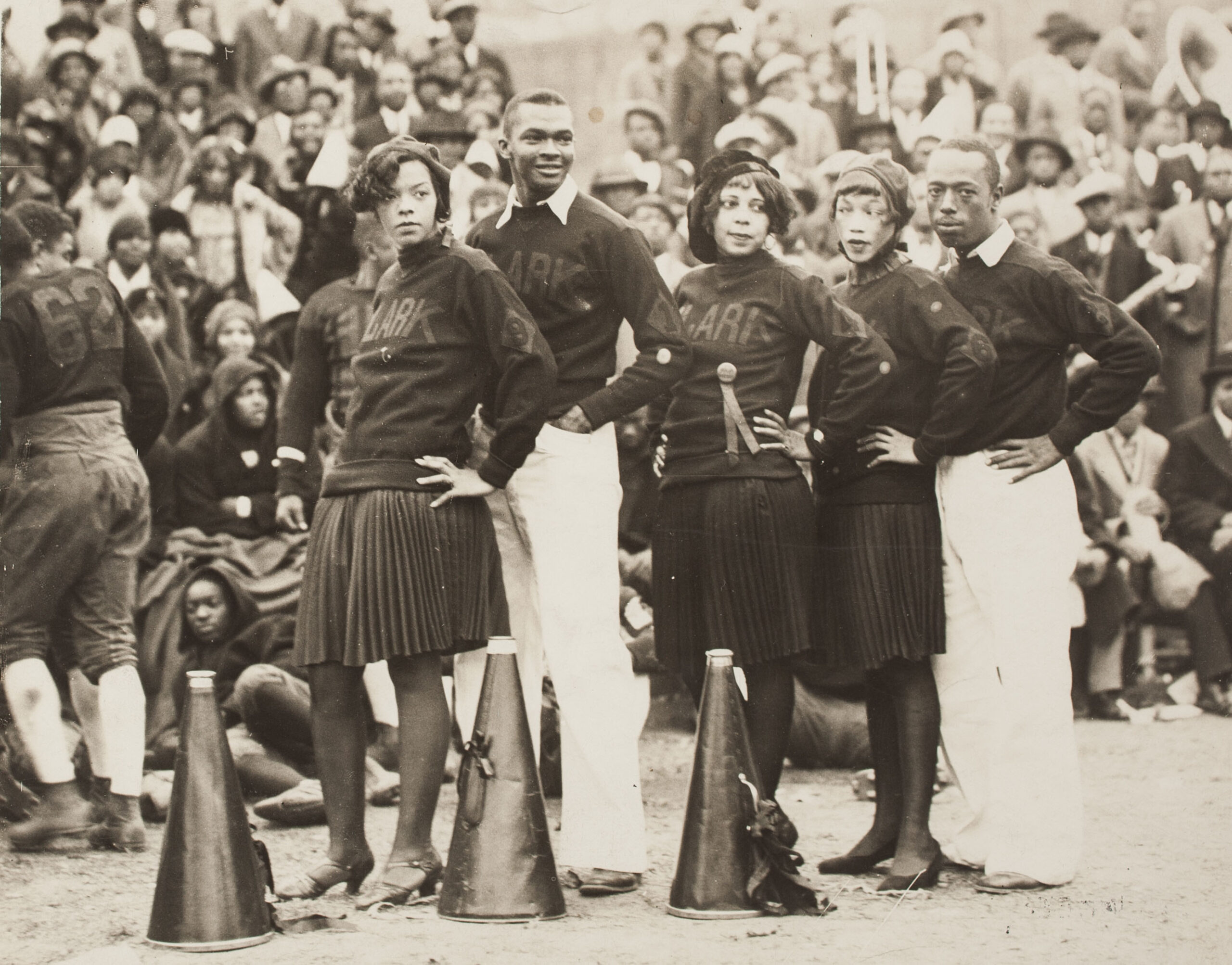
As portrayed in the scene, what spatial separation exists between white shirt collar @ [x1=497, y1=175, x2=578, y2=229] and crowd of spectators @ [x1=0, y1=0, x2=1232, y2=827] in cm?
221

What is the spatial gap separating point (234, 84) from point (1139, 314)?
5.25 m

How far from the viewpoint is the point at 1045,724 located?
181 inches

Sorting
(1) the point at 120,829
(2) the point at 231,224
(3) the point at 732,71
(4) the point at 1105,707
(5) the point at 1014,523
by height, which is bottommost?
(1) the point at 120,829

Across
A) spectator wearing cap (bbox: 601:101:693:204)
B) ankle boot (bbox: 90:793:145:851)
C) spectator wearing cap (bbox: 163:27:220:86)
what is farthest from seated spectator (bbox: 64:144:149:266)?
ankle boot (bbox: 90:793:145:851)

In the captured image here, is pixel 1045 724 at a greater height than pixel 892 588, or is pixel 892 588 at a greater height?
pixel 892 588

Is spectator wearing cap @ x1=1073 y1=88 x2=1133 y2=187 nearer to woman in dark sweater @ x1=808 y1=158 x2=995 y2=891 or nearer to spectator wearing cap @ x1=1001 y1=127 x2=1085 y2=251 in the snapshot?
spectator wearing cap @ x1=1001 y1=127 x2=1085 y2=251

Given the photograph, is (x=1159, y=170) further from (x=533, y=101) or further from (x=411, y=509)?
(x=411, y=509)

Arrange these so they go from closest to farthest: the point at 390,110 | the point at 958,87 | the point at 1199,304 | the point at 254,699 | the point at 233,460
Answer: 1. the point at 254,699
2. the point at 233,460
3. the point at 1199,304
4. the point at 958,87
5. the point at 390,110

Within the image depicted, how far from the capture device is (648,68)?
8.55 m

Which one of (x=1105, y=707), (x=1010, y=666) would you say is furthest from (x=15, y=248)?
(x=1105, y=707)

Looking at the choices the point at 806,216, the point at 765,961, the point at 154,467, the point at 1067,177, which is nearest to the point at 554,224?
the point at 765,961

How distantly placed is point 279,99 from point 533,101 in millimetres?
4757

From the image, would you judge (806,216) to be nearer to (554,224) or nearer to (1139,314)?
(1139,314)

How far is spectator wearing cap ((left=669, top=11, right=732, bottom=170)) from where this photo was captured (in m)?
8.66
